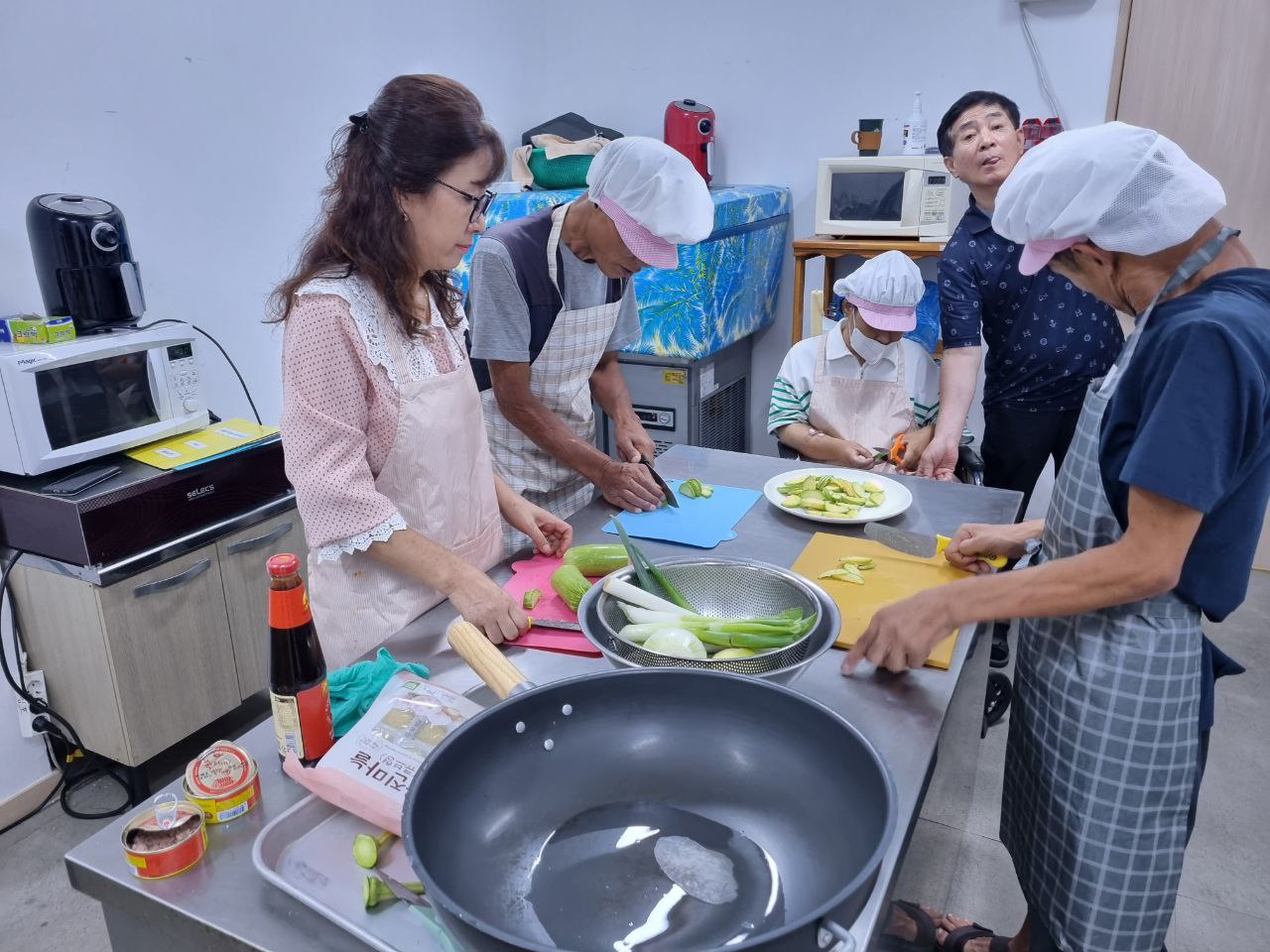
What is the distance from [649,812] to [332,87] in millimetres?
3109

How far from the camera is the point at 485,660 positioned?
1.11m

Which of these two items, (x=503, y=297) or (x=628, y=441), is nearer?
(x=503, y=297)

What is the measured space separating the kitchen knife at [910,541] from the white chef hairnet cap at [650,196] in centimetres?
77

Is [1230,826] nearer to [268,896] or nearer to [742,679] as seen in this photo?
[742,679]

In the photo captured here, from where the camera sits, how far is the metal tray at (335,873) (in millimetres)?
812

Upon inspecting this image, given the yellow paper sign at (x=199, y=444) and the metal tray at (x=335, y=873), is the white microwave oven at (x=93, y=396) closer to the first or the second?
the yellow paper sign at (x=199, y=444)

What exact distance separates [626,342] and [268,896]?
5.62 feet

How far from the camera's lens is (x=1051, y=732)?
4.72 feet

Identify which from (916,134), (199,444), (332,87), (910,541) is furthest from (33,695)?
(916,134)

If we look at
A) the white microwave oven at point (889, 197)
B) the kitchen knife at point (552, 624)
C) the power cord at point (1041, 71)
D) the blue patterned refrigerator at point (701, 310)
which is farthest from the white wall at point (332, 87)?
the kitchen knife at point (552, 624)

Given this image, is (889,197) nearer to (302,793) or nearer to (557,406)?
(557,406)

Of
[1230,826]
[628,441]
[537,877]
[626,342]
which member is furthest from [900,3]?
[537,877]

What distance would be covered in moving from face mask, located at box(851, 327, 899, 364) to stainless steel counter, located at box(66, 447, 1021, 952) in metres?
1.06

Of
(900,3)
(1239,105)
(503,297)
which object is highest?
(900,3)
